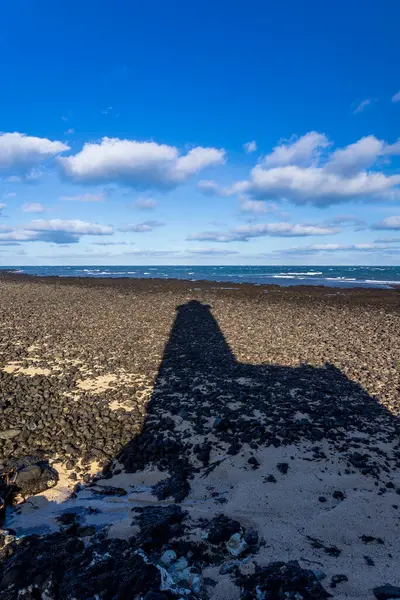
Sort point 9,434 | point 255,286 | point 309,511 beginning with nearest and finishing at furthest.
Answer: point 309,511
point 9,434
point 255,286

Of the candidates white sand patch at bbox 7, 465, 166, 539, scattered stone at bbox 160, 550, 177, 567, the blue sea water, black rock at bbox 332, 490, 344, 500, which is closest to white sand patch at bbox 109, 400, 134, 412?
white sand patch at bbox 7, 465, 166, 539

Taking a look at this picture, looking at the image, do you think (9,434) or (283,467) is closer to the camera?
(283,467)

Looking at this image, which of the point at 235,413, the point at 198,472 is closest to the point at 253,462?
the point at 198,472

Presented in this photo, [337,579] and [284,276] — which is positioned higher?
[284,276]

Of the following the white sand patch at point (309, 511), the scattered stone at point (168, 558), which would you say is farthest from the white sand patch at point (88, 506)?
the white sand patch at point (309, 511)

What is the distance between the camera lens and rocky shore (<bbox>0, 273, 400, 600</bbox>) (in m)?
3.46

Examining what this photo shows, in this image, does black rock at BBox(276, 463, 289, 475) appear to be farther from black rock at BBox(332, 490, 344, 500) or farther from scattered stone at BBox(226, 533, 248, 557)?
scattered stone at BBox(226, 533, 248, 557)

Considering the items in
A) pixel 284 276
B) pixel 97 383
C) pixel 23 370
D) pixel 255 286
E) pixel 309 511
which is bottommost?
pixel 309 511

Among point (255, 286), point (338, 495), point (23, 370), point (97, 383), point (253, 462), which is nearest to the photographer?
point (338, 495)

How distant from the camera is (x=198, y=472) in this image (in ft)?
18.8

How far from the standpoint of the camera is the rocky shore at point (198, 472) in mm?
3455

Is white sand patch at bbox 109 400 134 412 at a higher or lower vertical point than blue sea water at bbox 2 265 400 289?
lower

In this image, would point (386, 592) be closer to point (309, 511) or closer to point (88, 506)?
point (309, 511)

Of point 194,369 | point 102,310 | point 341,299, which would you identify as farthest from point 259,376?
point 341,299
